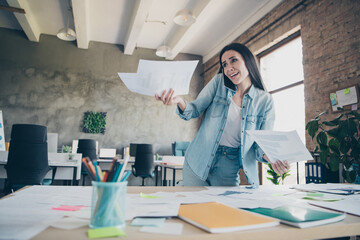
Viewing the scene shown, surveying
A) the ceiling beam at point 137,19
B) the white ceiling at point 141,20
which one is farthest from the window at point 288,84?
the ceiling beam at point 137,19

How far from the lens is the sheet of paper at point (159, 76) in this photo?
107cm

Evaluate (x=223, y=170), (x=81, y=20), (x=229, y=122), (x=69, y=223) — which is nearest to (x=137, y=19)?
(x=81, y=20)

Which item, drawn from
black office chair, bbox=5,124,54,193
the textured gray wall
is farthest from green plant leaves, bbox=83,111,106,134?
black office chair, bbox=5,124,54,193

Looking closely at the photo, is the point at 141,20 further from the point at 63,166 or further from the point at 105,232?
the point at 105,232

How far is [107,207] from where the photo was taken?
53 cm

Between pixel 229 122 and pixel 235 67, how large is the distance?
32 cm

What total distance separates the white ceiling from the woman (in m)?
3.68

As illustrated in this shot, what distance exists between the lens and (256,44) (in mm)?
5605

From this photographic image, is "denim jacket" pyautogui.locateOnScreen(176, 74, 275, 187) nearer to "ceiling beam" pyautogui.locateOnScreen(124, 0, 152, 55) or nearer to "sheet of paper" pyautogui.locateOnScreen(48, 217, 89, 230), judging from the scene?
"sheet of paper" pyautogui.locateOnScreen(48, 217, 89, 230)

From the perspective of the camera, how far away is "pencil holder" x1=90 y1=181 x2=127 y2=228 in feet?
1.73

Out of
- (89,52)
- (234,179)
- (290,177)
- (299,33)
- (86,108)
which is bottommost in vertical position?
(290,177)

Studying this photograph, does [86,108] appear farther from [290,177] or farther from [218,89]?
[218,89]

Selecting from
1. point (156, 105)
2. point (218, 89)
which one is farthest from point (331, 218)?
point (156, 105)

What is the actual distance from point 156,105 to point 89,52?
93.2 inches
